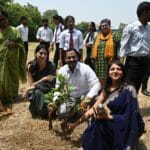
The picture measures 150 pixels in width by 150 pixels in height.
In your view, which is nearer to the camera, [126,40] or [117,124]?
[117,124]

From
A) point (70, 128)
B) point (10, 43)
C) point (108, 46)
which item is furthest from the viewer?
point (108, 46)

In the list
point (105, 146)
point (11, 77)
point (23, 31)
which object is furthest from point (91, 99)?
point (23, 31)

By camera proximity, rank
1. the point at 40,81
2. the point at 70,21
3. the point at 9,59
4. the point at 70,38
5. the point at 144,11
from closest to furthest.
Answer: the point at 144,11 → the point at 40,81 → the point at 9,59 → the point at 70,21 → the point at 70,38

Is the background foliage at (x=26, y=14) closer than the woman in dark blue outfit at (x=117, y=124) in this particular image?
No

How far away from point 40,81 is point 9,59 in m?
1.57

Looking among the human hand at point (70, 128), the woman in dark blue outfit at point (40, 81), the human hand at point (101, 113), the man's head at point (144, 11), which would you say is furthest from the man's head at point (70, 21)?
the human hand at point (101, 113)

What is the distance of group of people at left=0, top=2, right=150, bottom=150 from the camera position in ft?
16.3

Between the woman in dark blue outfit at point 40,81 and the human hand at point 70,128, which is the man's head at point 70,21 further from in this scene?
the human hand at point 70,128

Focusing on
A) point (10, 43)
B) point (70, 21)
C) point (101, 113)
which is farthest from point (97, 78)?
point (70, 21)

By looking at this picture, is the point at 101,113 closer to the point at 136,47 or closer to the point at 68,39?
the point at 136,47

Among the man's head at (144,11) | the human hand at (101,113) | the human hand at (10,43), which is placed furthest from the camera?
the human hand at (10,43)

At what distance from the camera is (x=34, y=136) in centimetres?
→ 626

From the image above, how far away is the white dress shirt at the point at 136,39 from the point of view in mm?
7047

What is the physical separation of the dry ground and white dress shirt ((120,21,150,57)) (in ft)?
3.29
